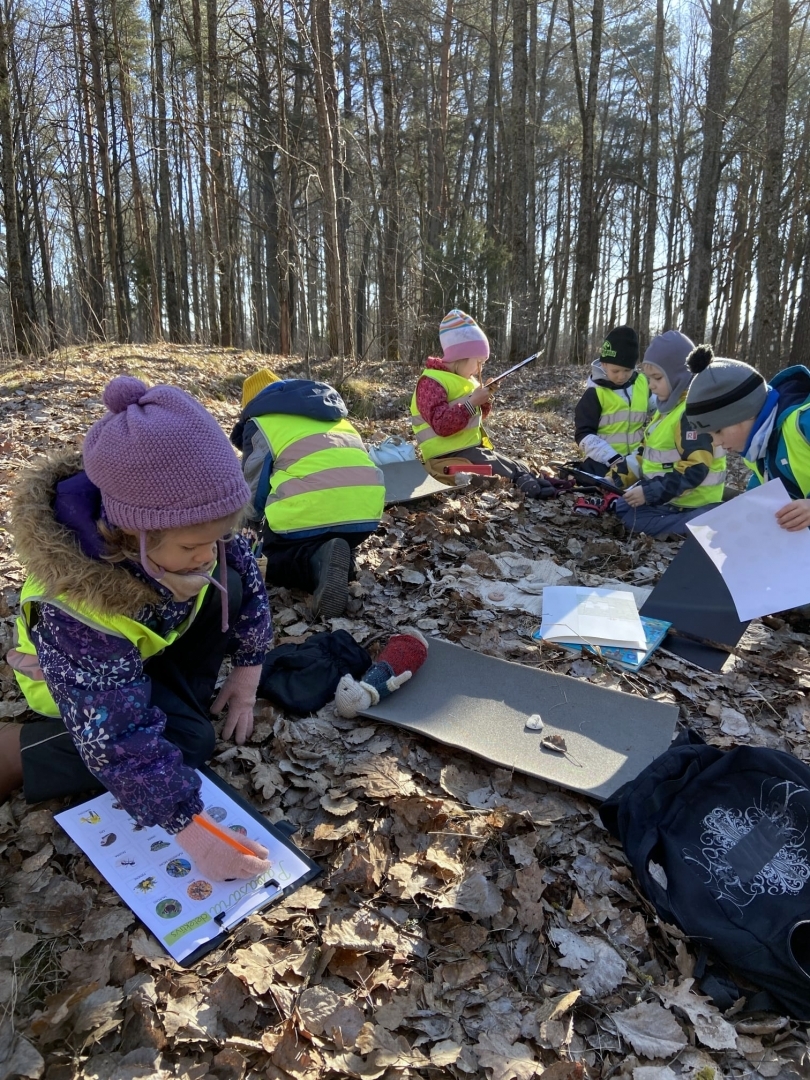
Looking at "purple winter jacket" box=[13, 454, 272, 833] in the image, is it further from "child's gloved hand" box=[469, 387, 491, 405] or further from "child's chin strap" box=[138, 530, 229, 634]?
"child's gloved hand" box=[469, 387, 491, 405]

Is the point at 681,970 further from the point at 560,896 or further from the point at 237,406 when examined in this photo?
the point at 237,406

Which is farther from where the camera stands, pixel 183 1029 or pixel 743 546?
pixel 743 546

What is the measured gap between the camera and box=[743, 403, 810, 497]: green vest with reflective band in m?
3.50

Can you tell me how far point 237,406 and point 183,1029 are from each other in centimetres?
780

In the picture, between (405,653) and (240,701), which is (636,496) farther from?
(240,701)

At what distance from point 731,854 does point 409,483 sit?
389 centimetres

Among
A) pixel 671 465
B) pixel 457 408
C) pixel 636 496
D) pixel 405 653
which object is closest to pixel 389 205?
pixel 457 408

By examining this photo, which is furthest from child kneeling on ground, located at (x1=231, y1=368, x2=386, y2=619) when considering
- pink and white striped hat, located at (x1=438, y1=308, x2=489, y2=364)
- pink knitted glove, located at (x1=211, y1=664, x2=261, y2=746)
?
pink and white striped hat, located at (x1=438, y1=308, x2=489, y2=364)

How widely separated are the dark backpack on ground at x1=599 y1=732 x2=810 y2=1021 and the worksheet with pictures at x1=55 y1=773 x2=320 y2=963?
3.59 feet

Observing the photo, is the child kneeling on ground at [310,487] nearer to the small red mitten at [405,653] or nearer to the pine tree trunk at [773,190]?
the small red mitten at [405,653]

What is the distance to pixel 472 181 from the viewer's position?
Answer: 25.5 m

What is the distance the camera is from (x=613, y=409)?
6.00 m

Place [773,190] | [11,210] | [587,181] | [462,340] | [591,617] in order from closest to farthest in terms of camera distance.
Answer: [591,617] < [462,340] < [773,190] < [11,210] < [587,181]

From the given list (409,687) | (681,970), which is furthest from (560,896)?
(409,687)
